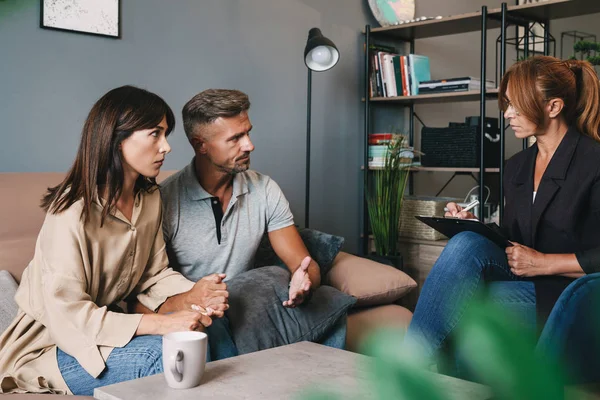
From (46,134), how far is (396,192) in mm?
1686

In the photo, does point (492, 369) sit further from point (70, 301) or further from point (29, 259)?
point (29, 259)

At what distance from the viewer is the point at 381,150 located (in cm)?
380

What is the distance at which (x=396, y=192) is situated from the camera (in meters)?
3.47

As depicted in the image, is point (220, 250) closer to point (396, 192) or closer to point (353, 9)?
point (396, 192)

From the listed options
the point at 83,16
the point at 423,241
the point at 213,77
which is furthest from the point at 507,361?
the point at 423,241

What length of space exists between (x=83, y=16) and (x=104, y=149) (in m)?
1.27

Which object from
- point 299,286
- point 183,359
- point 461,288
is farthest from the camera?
point 461,288

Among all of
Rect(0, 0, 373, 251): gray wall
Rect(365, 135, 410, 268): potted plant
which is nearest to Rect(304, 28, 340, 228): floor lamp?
→ Rect(0, 0, 373, 251): gray wall

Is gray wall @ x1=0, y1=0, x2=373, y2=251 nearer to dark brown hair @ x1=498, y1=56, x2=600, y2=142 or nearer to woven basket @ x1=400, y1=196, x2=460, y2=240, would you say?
woven basket @ x1=400, y1=196, x2=460, y2=240

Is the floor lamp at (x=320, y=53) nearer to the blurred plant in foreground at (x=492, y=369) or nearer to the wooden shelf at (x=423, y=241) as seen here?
the wooden shelf at (x=423, y=241)

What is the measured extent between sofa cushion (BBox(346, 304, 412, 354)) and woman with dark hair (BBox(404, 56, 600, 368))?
12.4 inches

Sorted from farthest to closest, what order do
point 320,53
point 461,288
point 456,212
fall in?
point 320,53 → point 456,212 → point 461,288

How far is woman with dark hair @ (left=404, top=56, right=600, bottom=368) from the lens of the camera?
197 cm

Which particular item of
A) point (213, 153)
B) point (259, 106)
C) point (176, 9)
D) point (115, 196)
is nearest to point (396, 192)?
point (259, 106)
